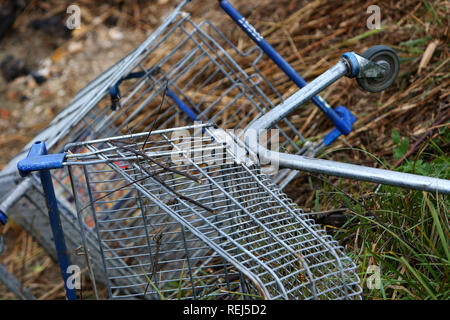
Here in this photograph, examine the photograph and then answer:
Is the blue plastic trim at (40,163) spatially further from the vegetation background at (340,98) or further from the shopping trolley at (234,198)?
the vegetation background at (340,98)

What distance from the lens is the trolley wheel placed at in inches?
67.3

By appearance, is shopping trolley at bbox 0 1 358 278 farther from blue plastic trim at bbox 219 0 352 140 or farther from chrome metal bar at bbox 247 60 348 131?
chrome metal bar at bbox 247 60 348 131

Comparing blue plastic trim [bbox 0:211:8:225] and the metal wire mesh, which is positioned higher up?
blue plastic trim [bbox 0:211:8:225]

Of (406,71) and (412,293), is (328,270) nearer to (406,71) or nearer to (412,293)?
(412,293)

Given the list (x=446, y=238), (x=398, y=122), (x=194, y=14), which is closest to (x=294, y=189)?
(x=398, y=122)

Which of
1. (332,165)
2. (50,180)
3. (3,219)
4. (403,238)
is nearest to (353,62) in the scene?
(332,165)

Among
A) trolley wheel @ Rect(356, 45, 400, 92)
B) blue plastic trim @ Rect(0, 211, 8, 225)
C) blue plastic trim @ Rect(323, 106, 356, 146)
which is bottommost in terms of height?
blue plastic trim @ Rect(323, 106, 356, 146)

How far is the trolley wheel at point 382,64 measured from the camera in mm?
1710

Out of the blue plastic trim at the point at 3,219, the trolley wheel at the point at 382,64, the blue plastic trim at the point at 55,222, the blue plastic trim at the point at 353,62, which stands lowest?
the trolley wheel at the point at 382,64

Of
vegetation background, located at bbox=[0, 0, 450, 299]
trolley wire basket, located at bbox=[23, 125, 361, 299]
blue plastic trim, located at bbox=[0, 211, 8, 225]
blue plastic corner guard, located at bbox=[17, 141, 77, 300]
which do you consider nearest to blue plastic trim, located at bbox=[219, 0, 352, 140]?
vegetation background, located at bbox=[0, 0, 450, 299]

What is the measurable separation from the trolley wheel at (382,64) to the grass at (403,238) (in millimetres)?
341

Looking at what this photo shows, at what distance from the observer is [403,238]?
1.62 metres

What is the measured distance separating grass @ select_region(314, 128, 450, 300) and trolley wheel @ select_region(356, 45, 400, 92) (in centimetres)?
34

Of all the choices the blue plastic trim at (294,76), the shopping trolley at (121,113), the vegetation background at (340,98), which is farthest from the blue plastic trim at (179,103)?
the vegetation background at (340,98)
